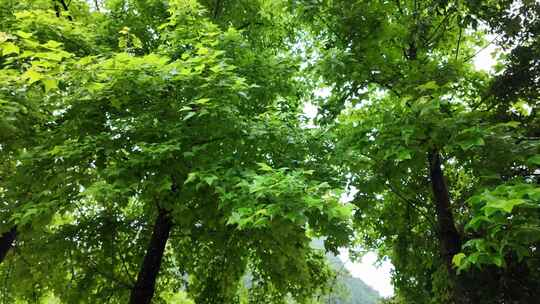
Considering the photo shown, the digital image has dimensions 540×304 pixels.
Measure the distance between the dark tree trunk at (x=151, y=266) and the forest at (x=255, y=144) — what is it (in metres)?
0.04

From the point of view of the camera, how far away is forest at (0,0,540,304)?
530 cm

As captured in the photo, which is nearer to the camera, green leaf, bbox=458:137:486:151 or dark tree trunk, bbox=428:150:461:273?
green leaf, bbox=458:137:486:151

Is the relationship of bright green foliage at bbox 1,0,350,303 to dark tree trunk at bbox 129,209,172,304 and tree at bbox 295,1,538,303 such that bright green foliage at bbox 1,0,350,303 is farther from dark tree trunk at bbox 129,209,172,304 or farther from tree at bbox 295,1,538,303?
tree at bbox 295,1,538,303

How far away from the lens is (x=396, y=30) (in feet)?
25.8

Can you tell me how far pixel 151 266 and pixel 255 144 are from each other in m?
4.22

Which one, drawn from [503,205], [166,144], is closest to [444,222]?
[503,205]

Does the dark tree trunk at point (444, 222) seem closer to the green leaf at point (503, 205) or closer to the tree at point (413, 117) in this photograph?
the tree at point (413, 117)

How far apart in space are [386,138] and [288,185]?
7.55ft

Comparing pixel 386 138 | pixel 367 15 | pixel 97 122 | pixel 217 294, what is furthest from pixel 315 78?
pixel 217 294

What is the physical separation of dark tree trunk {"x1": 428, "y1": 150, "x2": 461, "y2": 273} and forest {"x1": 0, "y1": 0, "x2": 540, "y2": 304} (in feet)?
0.12

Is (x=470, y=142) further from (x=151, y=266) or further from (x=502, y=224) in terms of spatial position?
(x=151, y=266)

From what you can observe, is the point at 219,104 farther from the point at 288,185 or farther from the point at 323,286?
the point at 323,286

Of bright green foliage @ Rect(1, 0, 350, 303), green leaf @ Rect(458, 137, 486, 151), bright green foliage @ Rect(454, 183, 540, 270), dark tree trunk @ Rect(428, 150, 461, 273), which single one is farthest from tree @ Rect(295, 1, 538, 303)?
bright green foliage @ Rect(454, 183, 540, 270)

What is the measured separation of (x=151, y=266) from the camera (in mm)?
8773
